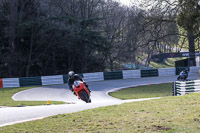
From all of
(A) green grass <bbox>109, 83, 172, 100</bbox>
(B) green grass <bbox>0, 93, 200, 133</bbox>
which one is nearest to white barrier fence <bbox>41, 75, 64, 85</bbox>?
(A) green grass <bbox>109, 83, 172, 100</bbox>

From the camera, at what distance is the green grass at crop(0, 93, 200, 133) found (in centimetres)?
655

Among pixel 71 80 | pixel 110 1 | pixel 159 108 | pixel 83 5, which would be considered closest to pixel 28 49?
pixel 83 5

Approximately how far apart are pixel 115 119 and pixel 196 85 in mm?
9357

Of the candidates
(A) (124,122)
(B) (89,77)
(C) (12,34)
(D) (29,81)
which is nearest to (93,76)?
(B) (89,77)

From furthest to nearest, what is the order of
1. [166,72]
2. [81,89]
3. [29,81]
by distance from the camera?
[166,72]
[29,81]
[81,89]

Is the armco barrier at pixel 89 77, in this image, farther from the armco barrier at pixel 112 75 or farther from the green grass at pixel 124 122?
the green grass at pixel 124 122

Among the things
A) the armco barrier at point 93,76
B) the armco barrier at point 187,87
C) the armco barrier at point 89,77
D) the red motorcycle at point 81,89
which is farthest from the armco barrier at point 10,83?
the armco barrier at point 187,87

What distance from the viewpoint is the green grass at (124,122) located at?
21.5 ft

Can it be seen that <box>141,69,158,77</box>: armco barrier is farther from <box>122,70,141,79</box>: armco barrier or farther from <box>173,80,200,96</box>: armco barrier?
<box>173,80,200,96</box>: armco barrier

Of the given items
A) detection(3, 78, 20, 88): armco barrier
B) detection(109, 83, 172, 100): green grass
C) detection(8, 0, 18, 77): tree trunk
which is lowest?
detection(109, 83, 172, 100): green grass

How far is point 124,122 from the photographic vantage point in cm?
726

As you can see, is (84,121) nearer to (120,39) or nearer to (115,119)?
(115,119)

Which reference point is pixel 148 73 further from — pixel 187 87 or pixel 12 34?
pixel 187 87

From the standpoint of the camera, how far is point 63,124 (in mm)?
7406
